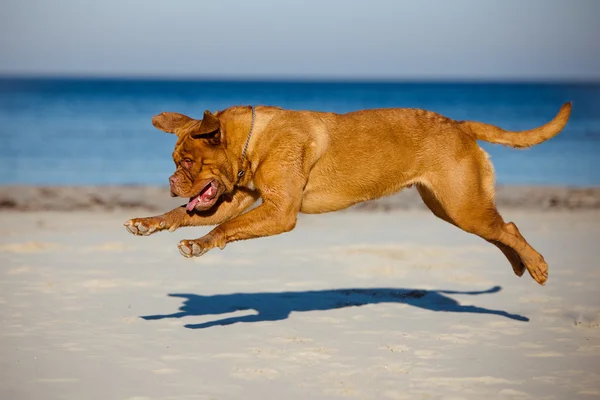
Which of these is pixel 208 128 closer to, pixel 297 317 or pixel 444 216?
pixel 297 317

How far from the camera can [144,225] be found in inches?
266

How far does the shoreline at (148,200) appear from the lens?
47.2ft

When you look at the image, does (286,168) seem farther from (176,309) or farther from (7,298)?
(7,298)

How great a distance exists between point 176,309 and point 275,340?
1.45 m

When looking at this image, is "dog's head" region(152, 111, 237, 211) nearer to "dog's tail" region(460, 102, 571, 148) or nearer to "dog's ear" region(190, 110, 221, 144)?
"dog's ear" region(190, 110, 221, 144)

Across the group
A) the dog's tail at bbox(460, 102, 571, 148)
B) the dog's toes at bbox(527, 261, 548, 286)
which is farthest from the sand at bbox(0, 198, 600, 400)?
the dog's tail at bbox(460, 102, 571, 148)

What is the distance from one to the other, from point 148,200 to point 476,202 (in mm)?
8901

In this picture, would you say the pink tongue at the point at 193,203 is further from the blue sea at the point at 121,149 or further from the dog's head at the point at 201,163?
the blue sea at the point at 121,149

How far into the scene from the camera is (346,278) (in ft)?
31.2

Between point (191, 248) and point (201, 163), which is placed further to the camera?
point (201, 163)

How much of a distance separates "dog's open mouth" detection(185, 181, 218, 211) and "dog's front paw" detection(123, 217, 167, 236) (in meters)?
0.31

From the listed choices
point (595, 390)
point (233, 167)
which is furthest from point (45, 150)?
point (595, 390)

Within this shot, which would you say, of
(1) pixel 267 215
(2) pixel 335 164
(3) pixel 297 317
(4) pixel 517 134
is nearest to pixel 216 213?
(1) pixel 267 215

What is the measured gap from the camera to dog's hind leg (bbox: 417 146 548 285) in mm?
7121
